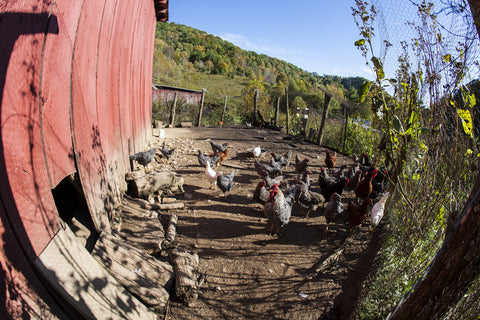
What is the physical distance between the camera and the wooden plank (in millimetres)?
2773

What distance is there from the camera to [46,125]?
2400 mm

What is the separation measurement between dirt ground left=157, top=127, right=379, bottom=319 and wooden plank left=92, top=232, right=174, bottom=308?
0.77 feet

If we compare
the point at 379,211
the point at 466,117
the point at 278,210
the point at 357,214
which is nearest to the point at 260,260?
the point at 278,210

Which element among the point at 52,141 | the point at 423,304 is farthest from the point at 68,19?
the point at 423,304

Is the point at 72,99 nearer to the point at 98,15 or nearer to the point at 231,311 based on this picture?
the point at 98,15

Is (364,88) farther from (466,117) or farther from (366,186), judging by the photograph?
(366,186)

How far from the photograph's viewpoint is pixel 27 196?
80.7 inches

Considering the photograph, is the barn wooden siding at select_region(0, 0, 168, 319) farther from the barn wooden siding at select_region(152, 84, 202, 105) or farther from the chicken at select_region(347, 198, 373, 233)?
the barn wooden siding at select_region(152, 84, 202, 105)

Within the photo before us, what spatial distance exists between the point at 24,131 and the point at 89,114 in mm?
1377

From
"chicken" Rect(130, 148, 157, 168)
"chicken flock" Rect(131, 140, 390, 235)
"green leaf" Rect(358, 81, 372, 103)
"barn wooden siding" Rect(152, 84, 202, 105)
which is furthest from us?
"barn wooden siding" Rect(152, 84, 202, 105)

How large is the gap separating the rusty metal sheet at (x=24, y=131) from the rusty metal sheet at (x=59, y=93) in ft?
0.39

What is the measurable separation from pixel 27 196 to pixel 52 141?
638 millimetres

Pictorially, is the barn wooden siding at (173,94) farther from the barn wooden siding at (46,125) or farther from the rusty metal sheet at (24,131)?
the rusty metal sheet at (24,131)

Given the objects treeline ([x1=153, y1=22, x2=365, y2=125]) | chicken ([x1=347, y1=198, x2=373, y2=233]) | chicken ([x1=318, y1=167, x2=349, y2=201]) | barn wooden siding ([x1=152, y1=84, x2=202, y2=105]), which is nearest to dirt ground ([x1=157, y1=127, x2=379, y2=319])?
chicken ([x1=347, y1=198, x2=373, y2=233])
